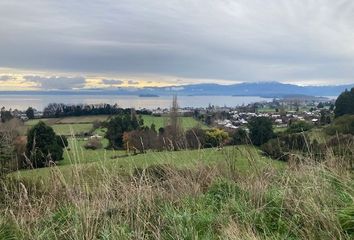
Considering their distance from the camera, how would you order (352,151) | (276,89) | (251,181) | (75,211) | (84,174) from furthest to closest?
(276,89) → (352,151) → (84,174) → (251,181) → (75,211)

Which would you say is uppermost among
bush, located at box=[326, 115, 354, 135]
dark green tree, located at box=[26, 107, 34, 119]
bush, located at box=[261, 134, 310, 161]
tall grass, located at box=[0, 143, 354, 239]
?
bush, located at box=[261, 134, 310, 161]

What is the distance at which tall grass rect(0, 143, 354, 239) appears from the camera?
3.84 m

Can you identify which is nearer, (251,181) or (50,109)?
(251,181)

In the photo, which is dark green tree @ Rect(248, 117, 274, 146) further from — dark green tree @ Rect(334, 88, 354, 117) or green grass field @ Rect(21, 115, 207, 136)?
dark green tree @ Rect(334, 88, 354, 117)

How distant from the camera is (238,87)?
175 meters

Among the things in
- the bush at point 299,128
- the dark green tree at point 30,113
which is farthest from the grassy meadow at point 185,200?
the dark green tree at point 30,113

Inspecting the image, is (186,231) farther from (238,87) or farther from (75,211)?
(238,87)

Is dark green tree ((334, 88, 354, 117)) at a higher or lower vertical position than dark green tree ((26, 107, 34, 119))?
higher

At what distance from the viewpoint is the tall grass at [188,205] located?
3840 millimetres

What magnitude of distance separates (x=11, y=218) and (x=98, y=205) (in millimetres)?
962

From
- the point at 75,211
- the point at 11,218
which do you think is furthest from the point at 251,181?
the point at 11,218

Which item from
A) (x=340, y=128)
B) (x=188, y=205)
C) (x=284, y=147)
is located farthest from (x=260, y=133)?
(x=188, y=205)

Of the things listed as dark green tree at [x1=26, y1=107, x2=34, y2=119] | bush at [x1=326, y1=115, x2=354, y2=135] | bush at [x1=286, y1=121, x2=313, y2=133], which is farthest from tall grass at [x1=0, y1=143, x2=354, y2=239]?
dark green tree at [x1=26, y1=107, x2=34, y2=119]

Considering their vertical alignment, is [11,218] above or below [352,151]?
below
